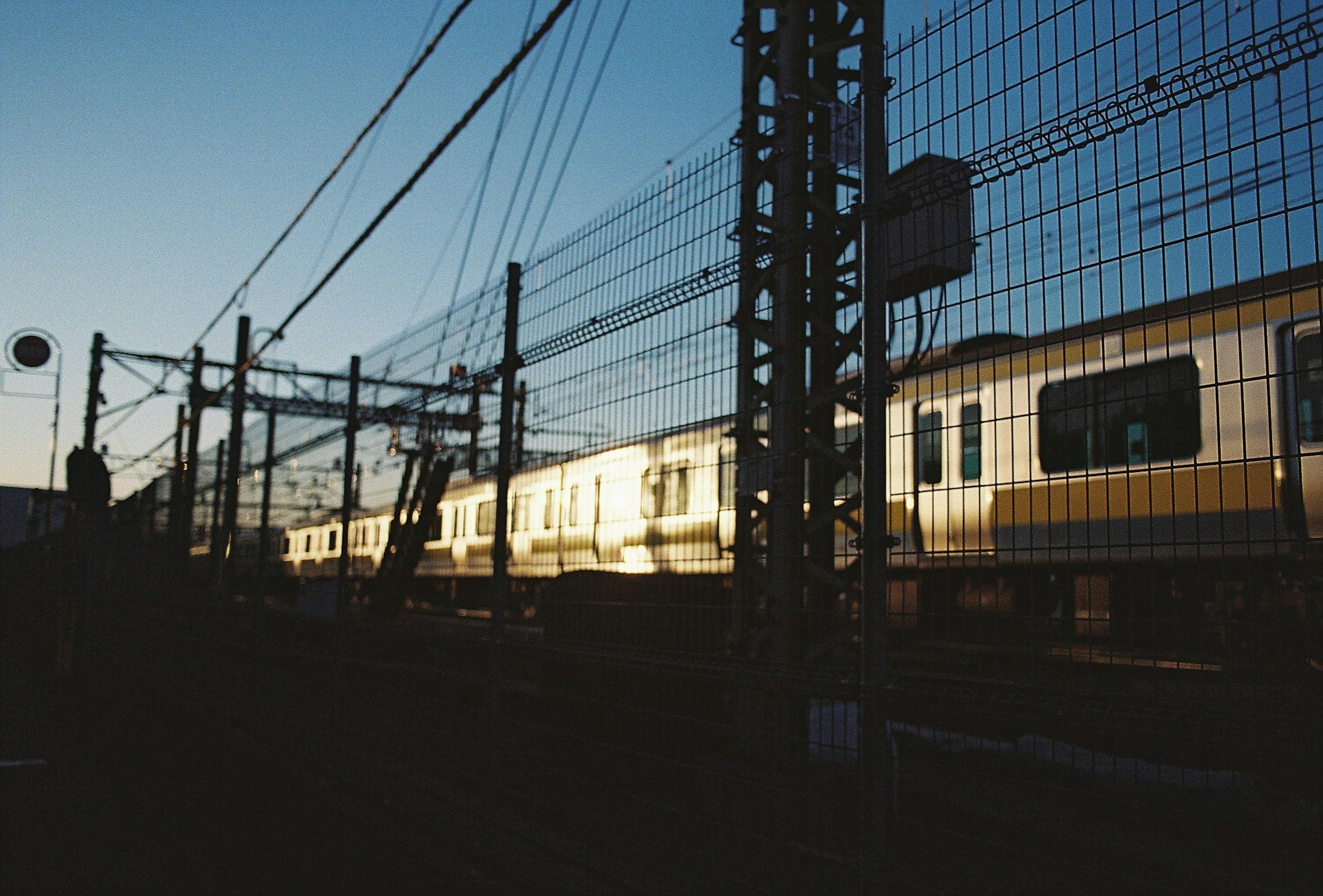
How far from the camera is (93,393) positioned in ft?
56.4

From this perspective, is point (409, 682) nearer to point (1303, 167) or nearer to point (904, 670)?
point (904, 670)

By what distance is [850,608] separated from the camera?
10.3 ft

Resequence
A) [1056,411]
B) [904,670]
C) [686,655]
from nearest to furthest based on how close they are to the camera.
Answer: [1056,411] → [904,670] → [686,655]

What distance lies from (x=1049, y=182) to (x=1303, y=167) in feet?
1.82

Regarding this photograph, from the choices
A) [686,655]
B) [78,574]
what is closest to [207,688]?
[78,574]

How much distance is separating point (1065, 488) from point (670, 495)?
1.52 m

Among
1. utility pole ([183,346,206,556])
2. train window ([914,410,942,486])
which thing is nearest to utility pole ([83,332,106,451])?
utility pole ([183,346,206,556])

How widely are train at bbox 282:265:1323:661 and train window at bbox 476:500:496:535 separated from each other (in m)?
0.91

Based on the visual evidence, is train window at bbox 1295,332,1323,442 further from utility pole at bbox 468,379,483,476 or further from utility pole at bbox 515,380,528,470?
utility pole at bbox 468,379,483,476

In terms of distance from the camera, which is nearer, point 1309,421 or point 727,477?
point 1309,421

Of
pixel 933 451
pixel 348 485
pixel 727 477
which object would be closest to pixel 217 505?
pixel 348 485

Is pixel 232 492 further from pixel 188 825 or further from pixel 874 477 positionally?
pixel 874 477

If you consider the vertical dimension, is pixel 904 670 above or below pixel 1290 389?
below

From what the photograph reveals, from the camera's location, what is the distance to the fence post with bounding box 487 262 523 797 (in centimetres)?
440
